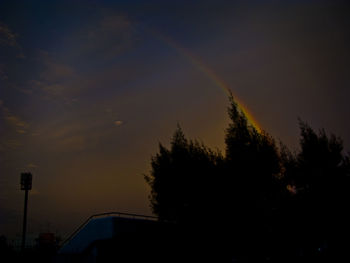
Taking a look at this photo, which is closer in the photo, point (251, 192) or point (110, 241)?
point (110, 241)

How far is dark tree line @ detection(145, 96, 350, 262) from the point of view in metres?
22.2

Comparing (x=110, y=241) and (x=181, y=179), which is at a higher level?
(x=181, y=179)

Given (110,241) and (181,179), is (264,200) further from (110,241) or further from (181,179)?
(110,241)

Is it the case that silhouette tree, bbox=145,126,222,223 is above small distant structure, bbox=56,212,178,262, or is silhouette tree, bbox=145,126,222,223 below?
above

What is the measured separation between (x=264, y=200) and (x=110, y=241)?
11555 mm

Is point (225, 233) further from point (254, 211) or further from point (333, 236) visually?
point (333, 236)

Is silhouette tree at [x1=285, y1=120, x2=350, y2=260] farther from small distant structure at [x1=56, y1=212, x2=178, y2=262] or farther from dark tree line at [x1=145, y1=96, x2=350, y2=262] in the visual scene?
small distant structure at [x1=56, y1=212, x2=178, y2=262]

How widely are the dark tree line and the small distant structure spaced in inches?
152

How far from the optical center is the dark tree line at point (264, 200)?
2216 cm

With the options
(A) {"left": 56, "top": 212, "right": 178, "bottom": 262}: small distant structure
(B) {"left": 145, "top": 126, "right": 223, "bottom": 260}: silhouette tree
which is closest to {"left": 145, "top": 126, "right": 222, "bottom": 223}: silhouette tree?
(B) {"left": 145, "top": 126, "right": 223, "bottom": 260}: silhouette tree

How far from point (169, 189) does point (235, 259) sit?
820cm

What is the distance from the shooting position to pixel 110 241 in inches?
781

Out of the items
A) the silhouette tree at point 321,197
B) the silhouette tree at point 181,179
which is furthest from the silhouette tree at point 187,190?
the silhouette tree at point 321,197

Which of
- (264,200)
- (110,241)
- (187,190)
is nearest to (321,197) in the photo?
(264,200)
